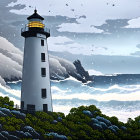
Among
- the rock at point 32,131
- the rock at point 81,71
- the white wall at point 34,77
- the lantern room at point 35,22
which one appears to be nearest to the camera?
the rock at point 32,131

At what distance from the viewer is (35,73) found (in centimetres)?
2895

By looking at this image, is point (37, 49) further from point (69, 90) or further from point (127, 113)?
point (69, 90)

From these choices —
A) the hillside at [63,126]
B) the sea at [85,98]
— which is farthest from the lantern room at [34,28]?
the sea at [85,98]

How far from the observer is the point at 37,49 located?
29359mm

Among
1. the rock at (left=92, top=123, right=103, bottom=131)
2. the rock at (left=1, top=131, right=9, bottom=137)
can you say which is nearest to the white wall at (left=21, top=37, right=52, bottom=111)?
the rock at (left=92, top=123, right=103, bottom=131)

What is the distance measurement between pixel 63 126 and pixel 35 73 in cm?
665

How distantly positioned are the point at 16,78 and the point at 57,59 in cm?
→ 1455

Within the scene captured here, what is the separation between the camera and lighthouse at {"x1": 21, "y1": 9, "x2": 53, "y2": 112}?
1132 inches

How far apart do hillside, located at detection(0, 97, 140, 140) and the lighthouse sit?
76.0 inches

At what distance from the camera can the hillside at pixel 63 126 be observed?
74.6 ft

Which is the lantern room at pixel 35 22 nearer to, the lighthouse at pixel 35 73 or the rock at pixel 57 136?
the lighthouse at pixel 35 73


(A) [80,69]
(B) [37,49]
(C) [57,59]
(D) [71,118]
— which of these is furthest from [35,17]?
(A) [80,69]

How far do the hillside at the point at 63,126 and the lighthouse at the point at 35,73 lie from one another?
76.0 inches

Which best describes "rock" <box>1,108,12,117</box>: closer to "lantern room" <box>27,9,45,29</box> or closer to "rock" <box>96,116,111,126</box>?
"rock" <box>96,116,111,126</box>
